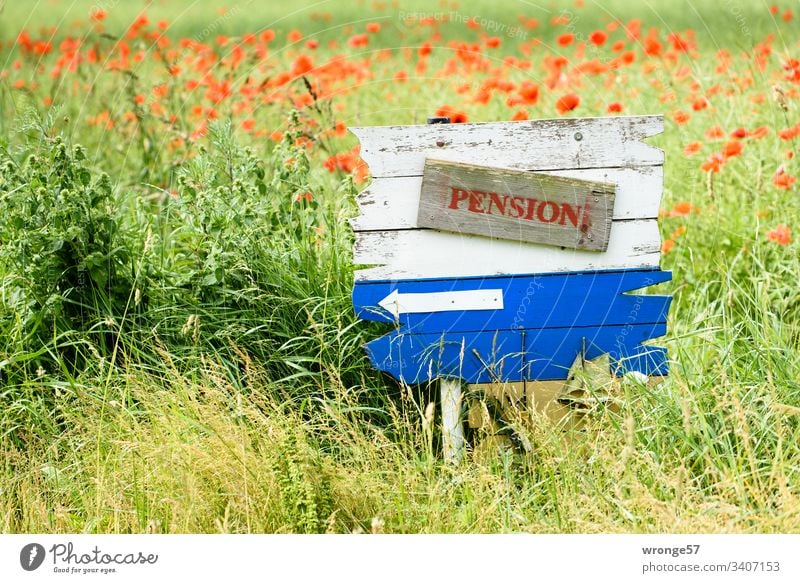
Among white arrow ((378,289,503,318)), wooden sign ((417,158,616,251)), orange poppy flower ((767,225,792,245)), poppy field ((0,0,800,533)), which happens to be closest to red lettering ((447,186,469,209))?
wooden sign ((417,158,616,251))

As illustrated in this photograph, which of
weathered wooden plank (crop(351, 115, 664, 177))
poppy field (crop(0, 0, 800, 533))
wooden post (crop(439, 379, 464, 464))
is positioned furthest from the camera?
wooden post (crop(439, 379, 464, 464))

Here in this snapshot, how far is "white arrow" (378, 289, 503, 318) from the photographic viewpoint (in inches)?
97.3

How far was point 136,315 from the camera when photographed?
2.72 meters

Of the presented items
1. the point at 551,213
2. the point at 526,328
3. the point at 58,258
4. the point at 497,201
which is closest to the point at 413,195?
the point at 497,201

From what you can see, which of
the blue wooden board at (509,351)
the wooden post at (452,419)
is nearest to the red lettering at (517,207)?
the blue wooden board at (509,351)

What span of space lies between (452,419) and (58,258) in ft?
4.03

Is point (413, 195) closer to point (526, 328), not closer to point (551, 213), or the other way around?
point (551, 213)

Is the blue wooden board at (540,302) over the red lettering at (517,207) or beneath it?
beneath

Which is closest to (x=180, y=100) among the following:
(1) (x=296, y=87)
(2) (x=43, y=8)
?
(1) (x=296, y=87)

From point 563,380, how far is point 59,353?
4.82 ft

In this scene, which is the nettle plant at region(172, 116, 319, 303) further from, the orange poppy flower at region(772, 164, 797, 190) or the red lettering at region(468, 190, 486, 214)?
the orange poppy flower at region(772, 164, 797, 190)

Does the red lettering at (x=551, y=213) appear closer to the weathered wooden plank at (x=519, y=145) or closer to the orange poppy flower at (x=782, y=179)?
the weathered wooden plank at (x=519, y=145)

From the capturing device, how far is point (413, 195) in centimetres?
243

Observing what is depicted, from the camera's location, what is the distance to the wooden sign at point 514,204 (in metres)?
2.41
